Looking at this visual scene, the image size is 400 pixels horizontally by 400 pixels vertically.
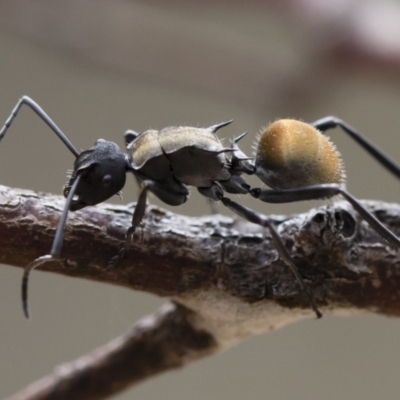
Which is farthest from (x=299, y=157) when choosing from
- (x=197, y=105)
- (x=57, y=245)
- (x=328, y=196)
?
(x=197, y=105)

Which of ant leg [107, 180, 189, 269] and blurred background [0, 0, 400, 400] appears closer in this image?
ant leg [107, 180, 189, 269]

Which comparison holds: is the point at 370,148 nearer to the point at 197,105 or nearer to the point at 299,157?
the point at 299,157

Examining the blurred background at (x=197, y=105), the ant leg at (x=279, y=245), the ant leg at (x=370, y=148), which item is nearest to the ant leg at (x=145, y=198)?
the ant leg at (x=279, y=245)

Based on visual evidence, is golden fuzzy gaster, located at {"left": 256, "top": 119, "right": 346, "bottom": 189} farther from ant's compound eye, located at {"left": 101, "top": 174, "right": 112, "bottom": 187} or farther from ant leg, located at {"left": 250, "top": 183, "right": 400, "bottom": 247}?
ant's compound eye, located at {"left": 101, "top": 174, "right": 112, "bottom": 187}

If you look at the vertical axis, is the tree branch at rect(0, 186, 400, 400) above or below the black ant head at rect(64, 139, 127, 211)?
below

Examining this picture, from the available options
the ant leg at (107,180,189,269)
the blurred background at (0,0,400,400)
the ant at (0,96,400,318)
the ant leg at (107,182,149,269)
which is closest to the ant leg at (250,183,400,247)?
the ant at (0,96,400,318)

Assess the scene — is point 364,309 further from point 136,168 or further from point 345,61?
point 345,61
